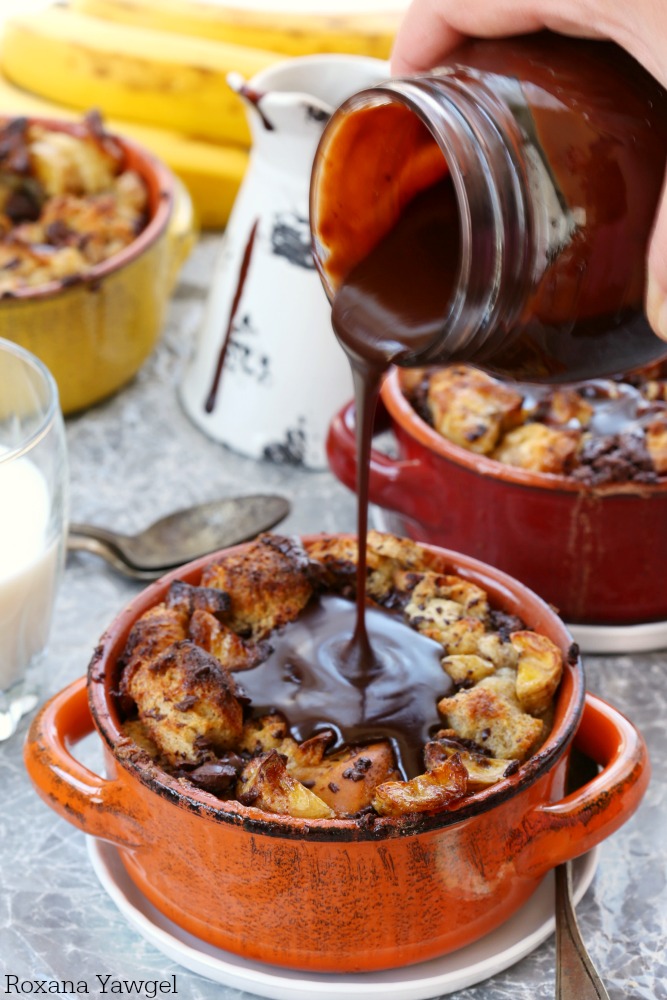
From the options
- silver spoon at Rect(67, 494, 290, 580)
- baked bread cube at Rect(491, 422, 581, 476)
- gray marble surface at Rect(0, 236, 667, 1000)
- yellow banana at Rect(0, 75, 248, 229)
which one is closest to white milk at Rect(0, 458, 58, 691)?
gray marble surface at Rect(0, 236, 667, 1000)

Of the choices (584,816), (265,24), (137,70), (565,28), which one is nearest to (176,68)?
(137,70)

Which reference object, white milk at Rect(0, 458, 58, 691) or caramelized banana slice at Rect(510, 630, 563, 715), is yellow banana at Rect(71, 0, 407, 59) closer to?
white milk at Rect(0, 458, 58, 691)

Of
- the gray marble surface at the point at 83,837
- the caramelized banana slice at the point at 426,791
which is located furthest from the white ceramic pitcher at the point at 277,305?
the caramelized banana slice at the point at 426,791

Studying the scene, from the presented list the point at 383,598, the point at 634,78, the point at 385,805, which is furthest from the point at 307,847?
the point at 634,78

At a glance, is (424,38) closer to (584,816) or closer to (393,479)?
(393,479)

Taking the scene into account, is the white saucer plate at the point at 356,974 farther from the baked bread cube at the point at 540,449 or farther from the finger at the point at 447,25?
the finger at the point at 447,25

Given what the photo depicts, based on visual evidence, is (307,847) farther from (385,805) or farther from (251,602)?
(251,602)

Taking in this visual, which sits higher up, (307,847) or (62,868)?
(307,847)
